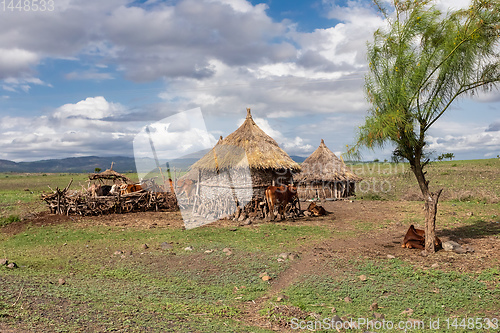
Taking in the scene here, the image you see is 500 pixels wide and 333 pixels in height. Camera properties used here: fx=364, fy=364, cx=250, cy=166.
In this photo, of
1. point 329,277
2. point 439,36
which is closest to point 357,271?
point 329,277

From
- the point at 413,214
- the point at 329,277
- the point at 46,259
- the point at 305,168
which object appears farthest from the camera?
the point at 305,168

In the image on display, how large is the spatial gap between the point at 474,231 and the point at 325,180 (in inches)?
464

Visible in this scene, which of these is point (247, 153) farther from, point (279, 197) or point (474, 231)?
point (474, 231)

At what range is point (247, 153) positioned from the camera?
669 inches

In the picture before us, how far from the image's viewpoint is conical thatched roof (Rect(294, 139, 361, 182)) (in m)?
24.0

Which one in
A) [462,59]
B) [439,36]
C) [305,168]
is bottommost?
[305,168]

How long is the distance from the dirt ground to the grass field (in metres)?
0.05

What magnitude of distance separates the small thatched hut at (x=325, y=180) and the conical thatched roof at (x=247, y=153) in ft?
20.5

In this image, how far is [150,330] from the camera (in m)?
5.11

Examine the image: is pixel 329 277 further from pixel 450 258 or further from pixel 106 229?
pixel 106 229

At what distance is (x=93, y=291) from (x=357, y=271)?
5598 millimetres

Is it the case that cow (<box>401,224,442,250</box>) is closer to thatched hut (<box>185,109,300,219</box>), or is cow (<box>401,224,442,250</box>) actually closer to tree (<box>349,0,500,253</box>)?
tree (<box>349,0,500,253</box>)

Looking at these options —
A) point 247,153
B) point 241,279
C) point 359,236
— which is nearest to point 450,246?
point 359,236

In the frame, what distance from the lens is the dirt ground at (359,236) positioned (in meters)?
8.56
